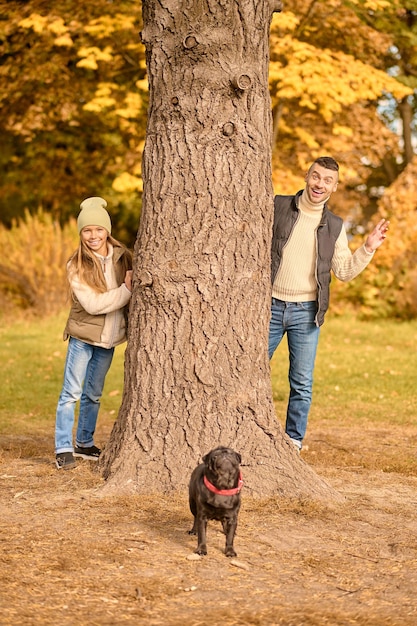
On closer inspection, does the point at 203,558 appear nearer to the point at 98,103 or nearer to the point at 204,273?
the point at 204,273

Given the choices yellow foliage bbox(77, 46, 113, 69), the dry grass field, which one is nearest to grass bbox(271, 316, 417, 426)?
the dry grass field

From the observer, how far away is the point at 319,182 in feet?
19.1

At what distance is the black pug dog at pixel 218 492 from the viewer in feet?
13.2

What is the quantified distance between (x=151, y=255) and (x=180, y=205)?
33cm

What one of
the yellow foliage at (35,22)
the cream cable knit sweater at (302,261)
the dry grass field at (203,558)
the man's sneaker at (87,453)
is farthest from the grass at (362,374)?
the yellow foliage at (35,22)

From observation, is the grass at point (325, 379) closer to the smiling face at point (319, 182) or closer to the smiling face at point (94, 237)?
the smiling face at point (94, 237)

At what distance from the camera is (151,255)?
531 centimetres

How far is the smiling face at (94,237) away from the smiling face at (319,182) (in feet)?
4.34

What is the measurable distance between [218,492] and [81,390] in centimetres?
209

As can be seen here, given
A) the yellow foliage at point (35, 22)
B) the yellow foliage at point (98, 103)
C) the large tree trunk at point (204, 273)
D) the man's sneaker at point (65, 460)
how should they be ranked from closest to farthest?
the large tree trunk at point (204, 273) → the man's sneaker at point (65, 460) → the yellow foliage at point (35, 22) → the yellow foliage at point (98, 103)

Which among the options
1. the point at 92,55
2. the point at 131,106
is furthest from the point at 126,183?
the point at 92,55

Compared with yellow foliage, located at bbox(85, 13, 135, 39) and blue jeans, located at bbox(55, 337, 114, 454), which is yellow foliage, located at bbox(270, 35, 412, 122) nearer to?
yellow foliage, located at bbox(85, 13, 135, 39)

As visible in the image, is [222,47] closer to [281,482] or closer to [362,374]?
[281,482]

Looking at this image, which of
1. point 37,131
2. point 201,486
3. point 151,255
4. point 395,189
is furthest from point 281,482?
point 37,131
